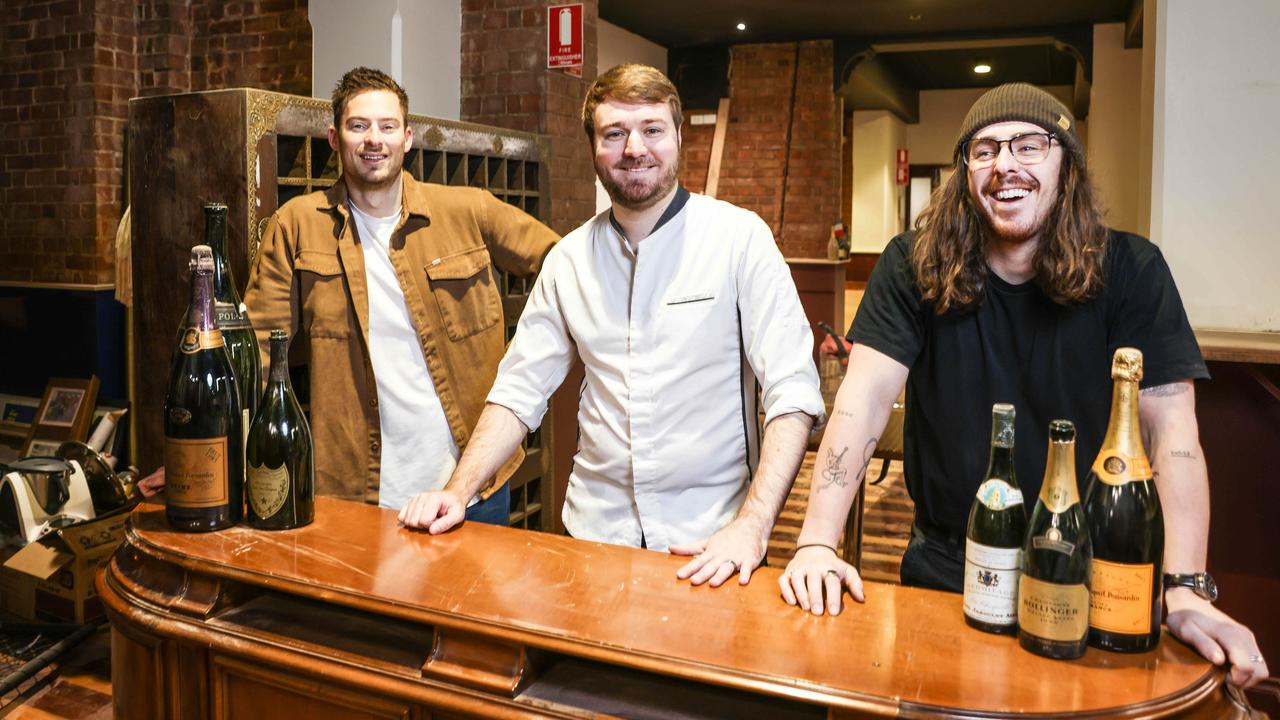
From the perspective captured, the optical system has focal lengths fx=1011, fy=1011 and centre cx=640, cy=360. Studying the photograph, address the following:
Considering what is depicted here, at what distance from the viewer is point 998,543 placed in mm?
1267

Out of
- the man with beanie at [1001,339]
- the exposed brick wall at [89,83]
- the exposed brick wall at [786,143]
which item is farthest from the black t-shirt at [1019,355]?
the exposed brick wall at [786,143]

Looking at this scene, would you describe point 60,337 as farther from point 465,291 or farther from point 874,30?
point 874,30

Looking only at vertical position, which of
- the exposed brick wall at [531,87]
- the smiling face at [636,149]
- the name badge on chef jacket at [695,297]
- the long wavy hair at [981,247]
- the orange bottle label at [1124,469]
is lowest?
the orange bottle label at [1124,469]

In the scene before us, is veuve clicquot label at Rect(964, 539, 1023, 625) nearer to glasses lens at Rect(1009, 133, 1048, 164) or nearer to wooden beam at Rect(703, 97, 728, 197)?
glasses lens at Rect(1009, 133, 1048, 164)

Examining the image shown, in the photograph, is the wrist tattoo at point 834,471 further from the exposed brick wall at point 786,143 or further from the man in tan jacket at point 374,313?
the exposed brick wall at point 786,143

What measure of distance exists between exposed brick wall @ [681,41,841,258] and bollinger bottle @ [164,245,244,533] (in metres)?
8.15

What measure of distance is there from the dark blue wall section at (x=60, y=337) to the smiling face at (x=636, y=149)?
163 inches

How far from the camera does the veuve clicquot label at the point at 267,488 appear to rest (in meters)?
1.70

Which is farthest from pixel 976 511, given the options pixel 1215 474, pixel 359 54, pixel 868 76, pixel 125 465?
pixel 868 76

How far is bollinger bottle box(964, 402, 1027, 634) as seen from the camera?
4.13 feet

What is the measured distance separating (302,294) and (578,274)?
0.87m

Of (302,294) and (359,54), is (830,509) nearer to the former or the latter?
(302,294)

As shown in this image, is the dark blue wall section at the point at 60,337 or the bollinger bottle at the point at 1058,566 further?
the dark blue wall section at the point at 60,337

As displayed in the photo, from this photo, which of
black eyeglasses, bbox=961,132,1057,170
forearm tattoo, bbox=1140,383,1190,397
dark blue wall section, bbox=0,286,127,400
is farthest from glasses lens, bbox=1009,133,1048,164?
dark blue wall section, bbox=0,286,127,400
